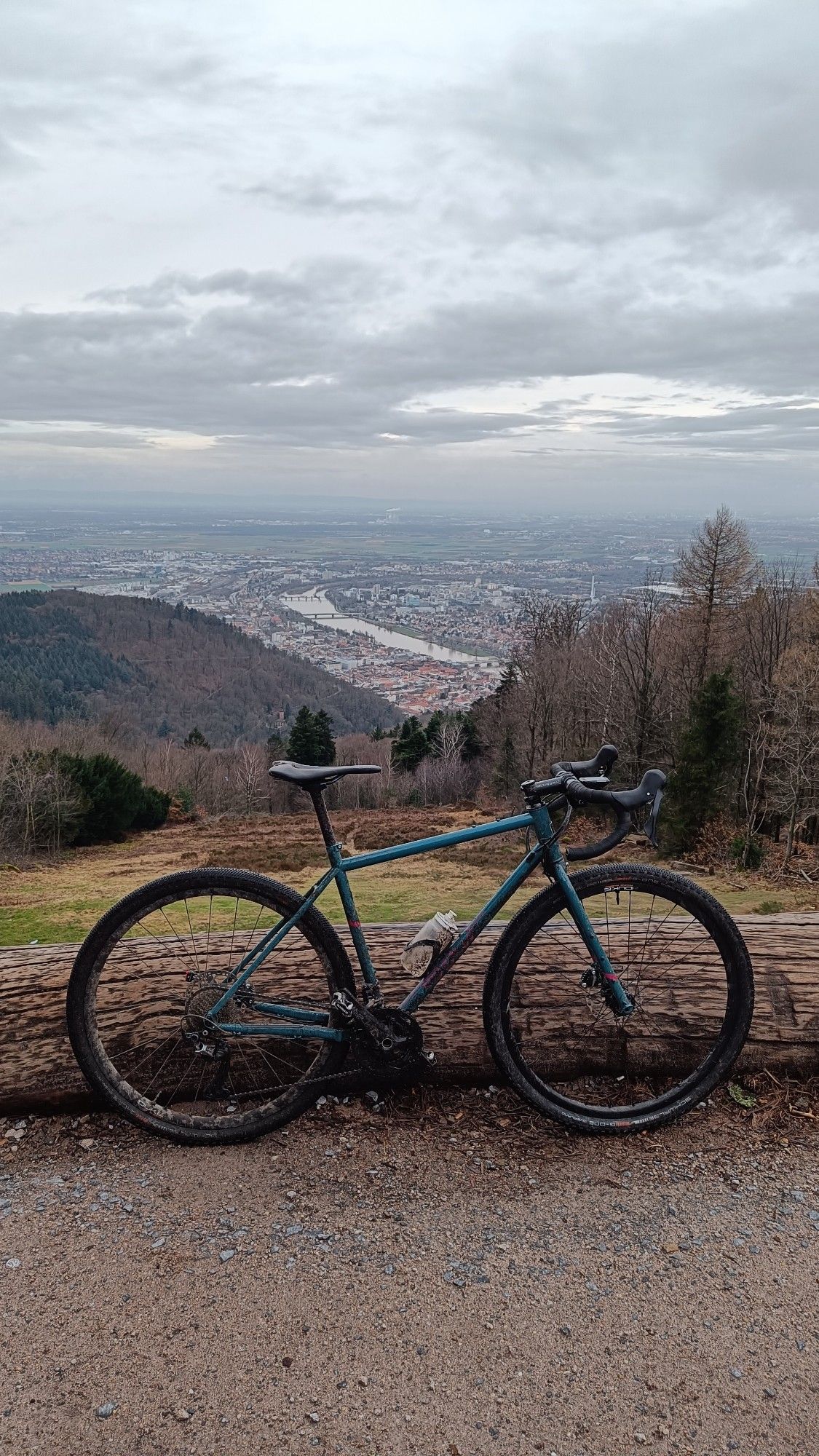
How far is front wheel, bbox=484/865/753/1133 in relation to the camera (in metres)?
3.42

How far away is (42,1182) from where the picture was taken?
316 centimetres

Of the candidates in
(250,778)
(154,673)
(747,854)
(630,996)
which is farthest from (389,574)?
(630,996)

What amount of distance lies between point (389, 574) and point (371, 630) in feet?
49.3

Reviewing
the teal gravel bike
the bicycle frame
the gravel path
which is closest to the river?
the teal gravel bike

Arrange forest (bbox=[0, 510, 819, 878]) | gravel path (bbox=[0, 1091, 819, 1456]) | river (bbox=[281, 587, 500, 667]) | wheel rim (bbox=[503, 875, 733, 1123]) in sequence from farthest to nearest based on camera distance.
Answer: river (bbox=[281, 587, 500, 667]), forest (bbox=[0, 510, 819, 878]), wheel rim (bbox=[503, 875, 733, 1123]), gravel path (bbox=[0, 1091, 819, 1456])

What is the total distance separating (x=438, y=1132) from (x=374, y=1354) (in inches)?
41.8

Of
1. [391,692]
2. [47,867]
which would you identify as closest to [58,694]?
[391,692]

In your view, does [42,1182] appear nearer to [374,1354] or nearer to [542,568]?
[374,1354]

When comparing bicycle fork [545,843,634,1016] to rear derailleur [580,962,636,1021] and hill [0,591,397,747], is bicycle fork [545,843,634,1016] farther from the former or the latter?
hill [0,591,397,747]

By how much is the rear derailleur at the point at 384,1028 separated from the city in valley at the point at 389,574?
34519 millimetres

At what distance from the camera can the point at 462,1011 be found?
377 cm

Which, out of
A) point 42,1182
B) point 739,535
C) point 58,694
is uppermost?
point 739,535

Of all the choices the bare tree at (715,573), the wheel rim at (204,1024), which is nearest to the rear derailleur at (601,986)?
the wheel rim at (204,1024)

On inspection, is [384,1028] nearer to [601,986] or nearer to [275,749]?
[601,986]
